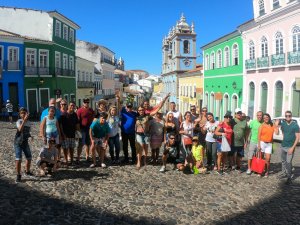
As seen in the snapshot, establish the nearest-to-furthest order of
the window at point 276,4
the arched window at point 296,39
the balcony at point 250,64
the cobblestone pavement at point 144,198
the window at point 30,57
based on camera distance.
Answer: the cobblestone pavement at point 144,198
the arched window at point 296,39
the window at point 276,4
the balcony at point 250,64
the window at point 30,57

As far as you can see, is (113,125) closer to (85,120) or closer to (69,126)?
(85,120)

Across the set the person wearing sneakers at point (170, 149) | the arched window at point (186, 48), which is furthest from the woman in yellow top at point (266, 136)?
the arched window at point (186, 48)

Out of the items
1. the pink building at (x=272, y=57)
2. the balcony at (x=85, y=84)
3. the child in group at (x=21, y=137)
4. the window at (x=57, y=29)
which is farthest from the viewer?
the balcony at (x=85, y=84)

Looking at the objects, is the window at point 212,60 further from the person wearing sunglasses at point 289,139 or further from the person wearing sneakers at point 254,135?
the person wearing sunglasses at point 289,139

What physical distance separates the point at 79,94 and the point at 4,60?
43.3 ft

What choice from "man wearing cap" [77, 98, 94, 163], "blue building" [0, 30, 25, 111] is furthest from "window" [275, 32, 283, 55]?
"blue building" [0, 30, 25, 111]

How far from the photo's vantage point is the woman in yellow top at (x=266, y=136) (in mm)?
7371

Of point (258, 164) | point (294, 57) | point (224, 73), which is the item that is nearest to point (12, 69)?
point (224, 73)

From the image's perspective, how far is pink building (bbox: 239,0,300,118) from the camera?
1794 cm

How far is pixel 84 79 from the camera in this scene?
38125 mm

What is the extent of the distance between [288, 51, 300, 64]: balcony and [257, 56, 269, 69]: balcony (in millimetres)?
2333

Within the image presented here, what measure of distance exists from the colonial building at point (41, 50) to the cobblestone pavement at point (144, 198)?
19142mm

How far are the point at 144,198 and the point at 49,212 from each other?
65.6 inches

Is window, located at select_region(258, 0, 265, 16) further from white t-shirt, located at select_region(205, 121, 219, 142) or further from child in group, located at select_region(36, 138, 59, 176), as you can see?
child in group, located at select_region(36, 138, 59, 176)
